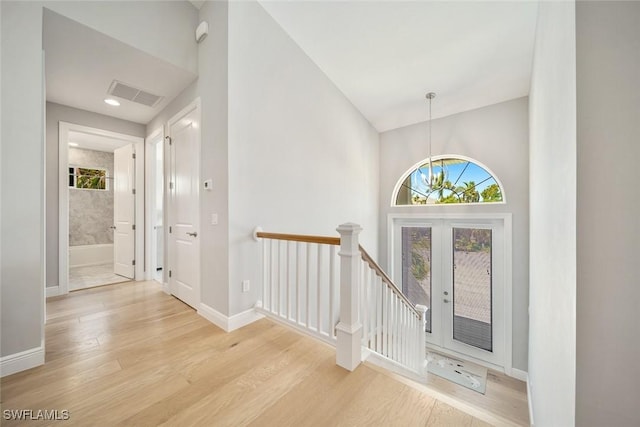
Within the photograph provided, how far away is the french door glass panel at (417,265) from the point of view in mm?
4594

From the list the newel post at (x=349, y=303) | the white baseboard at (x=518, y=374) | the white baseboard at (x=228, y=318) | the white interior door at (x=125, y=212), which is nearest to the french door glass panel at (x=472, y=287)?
the white baseboard at (x=518, y=374)

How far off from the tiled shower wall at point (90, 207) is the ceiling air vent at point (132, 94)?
11.6 ft

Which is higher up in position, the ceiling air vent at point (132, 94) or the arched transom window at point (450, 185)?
the ceiling air vent at point (132, 94)

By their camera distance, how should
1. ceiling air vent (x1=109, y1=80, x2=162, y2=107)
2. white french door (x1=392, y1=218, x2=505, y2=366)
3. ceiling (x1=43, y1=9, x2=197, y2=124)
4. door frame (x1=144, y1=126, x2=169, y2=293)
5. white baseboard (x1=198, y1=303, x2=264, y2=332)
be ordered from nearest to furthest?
ceiling (x1=43, y1=9, x2=197, y2=124) < white baseboard (x1=198, y1=303, x2=264, y2=332) < ceiling air vent (x1=109, y1=80, x2=162, y2=107) < door frame (x1=144, y1=126, x2=169, y2=293) < white french door (x1=392, y1=218, x2=505, y2=366)

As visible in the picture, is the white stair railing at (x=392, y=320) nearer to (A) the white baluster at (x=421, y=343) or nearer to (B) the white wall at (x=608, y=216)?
(A) the white baluster at (x=421, y=343)

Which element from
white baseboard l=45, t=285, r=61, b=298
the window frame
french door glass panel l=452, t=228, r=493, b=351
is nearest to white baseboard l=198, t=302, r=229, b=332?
white baseboard l=45, t=285, r=61, b=298

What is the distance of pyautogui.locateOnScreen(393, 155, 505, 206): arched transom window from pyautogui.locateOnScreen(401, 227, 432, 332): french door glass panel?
634 mm

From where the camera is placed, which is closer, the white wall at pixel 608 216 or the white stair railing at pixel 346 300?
the white wall at pixel 608 216

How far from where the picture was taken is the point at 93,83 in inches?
106

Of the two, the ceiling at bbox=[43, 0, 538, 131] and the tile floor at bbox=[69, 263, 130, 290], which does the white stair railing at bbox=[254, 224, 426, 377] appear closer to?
the ceiling at bbox=[43, 0, 538, 131]

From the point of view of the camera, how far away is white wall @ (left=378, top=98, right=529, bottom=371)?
11.7 ft

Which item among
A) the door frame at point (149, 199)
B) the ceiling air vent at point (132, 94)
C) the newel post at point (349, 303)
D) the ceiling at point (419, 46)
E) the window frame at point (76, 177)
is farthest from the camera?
the window frame at point (76, 177)

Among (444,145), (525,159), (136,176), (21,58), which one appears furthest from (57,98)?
(525,159)

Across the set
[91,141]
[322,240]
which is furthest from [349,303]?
[91,141]
